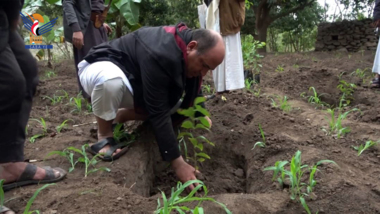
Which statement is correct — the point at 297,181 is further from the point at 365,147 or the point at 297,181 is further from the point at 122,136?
the point at 122,136

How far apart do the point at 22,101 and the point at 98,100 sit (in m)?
0.57

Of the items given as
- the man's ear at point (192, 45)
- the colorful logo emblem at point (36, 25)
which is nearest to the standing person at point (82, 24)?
the man's ear at point (192, 45)

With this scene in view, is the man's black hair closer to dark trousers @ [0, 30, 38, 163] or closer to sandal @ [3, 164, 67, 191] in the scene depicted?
dark trousers @ [0, 30, 38, 163]

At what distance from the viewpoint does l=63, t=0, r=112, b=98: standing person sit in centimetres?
345

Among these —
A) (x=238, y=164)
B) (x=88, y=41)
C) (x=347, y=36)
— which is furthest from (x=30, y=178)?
(x=347, y=36)

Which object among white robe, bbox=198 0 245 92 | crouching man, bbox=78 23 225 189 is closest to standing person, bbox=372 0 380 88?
white robe, bbox=198 0 245 92

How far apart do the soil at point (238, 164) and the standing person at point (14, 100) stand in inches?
3.5

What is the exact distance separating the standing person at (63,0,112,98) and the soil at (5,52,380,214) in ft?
2.46

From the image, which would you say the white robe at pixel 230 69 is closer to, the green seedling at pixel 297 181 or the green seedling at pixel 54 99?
the green seedling at pixel 54 99

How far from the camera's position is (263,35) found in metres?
12.2

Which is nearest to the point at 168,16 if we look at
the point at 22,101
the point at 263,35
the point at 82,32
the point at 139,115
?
the point at 263,35

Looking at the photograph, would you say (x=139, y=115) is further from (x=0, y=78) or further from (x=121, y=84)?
(x=0, y=78)

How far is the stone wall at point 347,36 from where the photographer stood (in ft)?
35.8

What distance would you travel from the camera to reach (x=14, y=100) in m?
1.74
